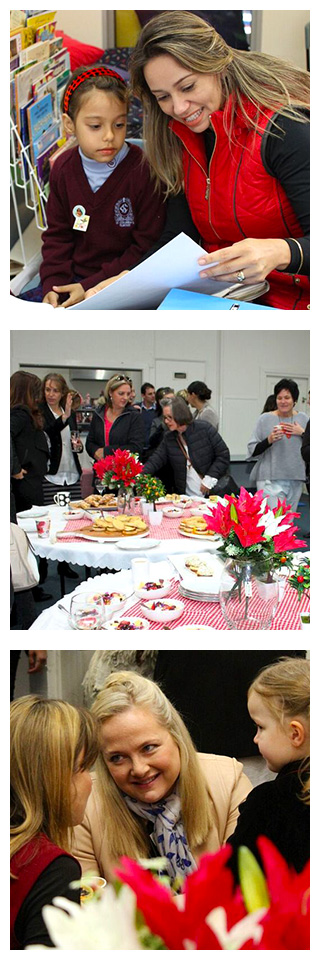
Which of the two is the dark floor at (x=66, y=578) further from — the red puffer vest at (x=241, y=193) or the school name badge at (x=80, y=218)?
the school name badge at (x=80, y=218)

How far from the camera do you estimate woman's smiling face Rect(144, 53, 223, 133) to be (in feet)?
2.35

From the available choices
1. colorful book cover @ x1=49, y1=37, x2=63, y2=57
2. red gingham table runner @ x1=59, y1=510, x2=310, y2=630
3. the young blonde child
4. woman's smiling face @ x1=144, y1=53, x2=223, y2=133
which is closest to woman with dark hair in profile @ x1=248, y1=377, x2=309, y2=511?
red gingham table runner @ x1=59, y1=510, x2=310, y2=630

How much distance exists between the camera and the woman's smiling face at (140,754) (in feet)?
2.14

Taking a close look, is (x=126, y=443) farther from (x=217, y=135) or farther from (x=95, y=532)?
(x=217, y=135)

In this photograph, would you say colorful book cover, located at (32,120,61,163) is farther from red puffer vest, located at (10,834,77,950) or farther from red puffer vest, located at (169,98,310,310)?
red puffer vest, located at (10,834,77,950)

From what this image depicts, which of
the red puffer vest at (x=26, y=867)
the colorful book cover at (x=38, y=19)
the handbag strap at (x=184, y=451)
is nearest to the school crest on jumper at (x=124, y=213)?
the handbag strap at (x=184, y=451)

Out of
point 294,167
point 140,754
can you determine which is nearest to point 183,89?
point 294,167

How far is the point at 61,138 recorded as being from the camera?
4.51ft

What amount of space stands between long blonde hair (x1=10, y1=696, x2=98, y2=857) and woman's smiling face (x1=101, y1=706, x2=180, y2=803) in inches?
1.0

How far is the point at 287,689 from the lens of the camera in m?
0.65

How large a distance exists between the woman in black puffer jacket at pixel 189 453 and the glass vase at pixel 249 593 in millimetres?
112

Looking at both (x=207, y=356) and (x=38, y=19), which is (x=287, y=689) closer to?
(x=207, y=356)

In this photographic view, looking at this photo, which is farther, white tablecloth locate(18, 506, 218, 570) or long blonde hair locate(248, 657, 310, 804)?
white tablecloth locate(18, 506, 218, 570)

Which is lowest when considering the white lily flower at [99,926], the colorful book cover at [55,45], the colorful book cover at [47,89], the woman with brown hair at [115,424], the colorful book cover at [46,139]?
the white lily flower at [99,926]
